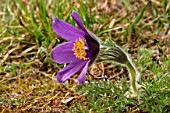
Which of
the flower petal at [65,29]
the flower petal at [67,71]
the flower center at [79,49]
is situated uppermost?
the flower petal at [65,29]

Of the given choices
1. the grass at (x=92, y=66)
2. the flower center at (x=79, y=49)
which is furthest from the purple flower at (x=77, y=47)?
the grass at (x=92, y=66)

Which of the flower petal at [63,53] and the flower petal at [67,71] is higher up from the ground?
the flower petal at [63,53]

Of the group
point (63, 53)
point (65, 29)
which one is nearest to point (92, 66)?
point (63, 53)

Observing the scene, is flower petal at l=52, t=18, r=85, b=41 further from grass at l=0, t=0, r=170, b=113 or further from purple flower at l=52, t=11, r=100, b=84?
A: grass at l=0, t=0, r=170, b=113

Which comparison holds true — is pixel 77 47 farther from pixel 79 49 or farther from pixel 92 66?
pixel 92 66

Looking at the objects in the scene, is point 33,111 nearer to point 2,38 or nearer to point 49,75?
point 49,75

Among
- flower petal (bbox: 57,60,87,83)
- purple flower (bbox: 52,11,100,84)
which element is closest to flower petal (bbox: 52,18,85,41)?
purple flower (bbox: 52,11,100,84)

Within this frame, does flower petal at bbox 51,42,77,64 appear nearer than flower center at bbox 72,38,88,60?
No

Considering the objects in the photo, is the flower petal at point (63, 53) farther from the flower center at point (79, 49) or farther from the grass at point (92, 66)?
the grass at point (92, 66)
